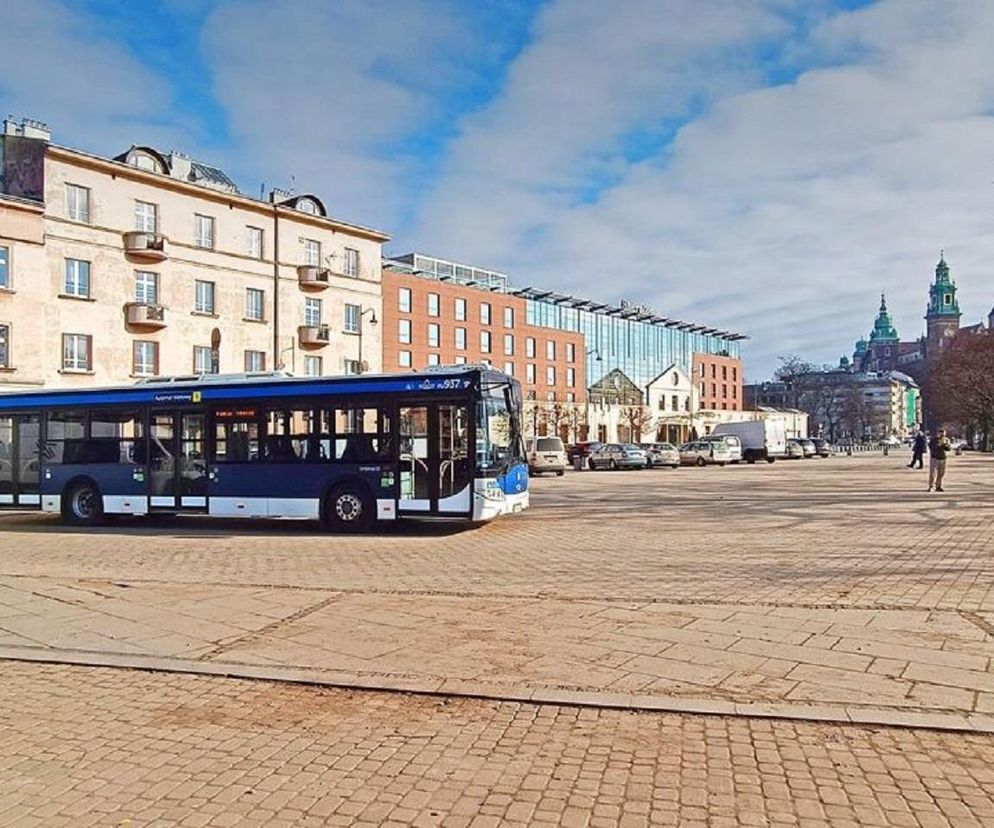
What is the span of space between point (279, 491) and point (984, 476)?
94.4 ft

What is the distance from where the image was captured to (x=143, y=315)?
140 feet

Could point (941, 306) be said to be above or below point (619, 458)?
above

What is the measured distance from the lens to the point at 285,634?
8016 millimetres

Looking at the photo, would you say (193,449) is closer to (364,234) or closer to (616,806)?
(616,806)

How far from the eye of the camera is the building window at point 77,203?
133 feet

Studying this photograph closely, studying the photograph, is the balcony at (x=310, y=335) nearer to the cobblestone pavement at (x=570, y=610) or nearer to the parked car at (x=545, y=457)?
the parked car at (x=545, y=457)

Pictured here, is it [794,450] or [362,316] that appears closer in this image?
[362,316]

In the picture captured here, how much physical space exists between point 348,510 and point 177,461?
3932 mm

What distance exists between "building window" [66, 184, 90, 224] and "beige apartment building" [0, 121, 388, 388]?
59mm

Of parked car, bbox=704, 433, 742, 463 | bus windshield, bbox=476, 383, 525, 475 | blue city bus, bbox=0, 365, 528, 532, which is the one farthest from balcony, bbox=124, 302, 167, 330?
parked car, bbox=704, 433, 742, 463

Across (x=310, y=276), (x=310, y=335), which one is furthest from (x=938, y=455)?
→ (x=310, y=276)

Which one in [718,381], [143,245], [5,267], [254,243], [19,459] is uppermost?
[254,243]

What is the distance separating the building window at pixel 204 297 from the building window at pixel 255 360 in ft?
10.9

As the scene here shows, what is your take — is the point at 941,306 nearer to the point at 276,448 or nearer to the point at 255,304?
→ the point at 255,304
